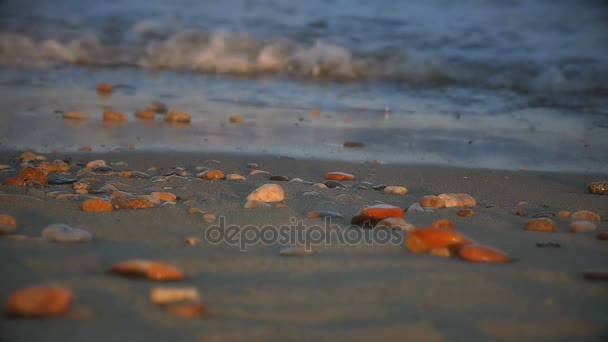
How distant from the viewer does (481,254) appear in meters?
1.95

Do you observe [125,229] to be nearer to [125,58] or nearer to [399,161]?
[399,161]

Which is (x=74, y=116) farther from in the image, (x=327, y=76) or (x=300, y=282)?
(x=300, y=282)

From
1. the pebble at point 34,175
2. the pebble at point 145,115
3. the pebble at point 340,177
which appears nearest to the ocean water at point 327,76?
the pebble at point 145,115

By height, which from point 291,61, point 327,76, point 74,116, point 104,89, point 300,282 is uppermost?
point 291,61

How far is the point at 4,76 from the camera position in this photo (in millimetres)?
A: 6645

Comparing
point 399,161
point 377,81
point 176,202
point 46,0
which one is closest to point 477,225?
point 176,202

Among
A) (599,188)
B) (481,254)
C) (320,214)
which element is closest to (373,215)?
(320,214)

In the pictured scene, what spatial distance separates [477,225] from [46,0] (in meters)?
9.72

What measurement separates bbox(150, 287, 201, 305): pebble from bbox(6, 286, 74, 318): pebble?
19cm

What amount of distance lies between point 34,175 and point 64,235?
3.80 feet

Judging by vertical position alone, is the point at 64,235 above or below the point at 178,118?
below

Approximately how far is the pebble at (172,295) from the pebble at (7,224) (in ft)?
2.37

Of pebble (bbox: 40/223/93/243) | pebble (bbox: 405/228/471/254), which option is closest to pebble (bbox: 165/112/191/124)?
pebble (bbox: 40/223/93/243)

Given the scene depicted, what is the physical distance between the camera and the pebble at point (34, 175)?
3.06 metres
